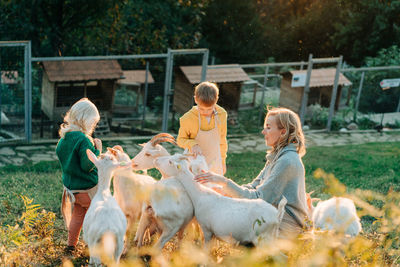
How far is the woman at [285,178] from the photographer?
4688mm

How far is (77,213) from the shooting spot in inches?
202

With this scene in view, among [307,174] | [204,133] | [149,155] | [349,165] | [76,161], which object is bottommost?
[307,174]

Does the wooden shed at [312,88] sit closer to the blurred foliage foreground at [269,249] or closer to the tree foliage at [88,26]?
the tree foliage at [88,26]

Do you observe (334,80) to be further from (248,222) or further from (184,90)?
(248,222)

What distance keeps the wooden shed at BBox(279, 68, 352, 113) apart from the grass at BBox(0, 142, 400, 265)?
250cm

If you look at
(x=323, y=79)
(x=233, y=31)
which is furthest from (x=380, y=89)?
(x=233, y=31)

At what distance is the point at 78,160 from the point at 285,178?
221 centimetres

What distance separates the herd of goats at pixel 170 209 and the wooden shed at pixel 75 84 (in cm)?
676

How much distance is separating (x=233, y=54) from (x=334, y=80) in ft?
24.9

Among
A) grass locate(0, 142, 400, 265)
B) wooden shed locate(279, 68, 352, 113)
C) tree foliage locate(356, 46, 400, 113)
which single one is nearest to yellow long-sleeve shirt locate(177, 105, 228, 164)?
grass locate(0, 142, 400, 265)

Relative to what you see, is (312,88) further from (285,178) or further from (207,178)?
(207,178)

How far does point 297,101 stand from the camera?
14.0 metres

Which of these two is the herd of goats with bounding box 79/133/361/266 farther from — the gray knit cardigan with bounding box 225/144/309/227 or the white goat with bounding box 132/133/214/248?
the gray knit cardigan with bounding box 225/144/309/227

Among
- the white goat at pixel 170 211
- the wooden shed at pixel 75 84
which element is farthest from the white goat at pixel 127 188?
the wooden shed at pixel 75 84
